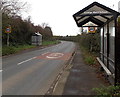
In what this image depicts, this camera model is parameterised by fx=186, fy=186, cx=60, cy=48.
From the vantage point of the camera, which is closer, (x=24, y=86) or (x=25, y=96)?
(x=25, y=96)

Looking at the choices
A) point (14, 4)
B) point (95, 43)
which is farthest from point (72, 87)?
point (14, 4)

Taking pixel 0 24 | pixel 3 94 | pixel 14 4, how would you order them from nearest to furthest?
pixel 3 94, pixel 0 24, pixel 14 4

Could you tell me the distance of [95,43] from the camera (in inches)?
774

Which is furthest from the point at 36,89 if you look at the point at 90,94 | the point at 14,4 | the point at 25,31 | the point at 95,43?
the point at 25,31

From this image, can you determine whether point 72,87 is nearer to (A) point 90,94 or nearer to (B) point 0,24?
(A) point 90,94

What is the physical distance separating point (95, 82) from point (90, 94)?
1738 mm

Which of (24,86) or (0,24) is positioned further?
(0,24)

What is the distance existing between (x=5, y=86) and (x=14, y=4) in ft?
64.7

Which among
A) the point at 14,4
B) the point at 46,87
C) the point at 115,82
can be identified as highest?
the point at 14,4

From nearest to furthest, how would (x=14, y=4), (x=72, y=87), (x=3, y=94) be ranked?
(x=3, y=94)
(x=72, y=87)
(x=14, y=4)

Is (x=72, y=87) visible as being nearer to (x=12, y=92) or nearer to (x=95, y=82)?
(x=95, y=82)

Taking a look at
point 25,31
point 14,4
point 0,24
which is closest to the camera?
point 0,24

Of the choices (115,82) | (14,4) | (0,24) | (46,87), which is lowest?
(46,87)

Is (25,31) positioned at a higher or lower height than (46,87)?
higher
